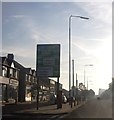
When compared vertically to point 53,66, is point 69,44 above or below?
above

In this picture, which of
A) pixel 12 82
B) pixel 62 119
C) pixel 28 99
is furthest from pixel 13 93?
pixel 62 119

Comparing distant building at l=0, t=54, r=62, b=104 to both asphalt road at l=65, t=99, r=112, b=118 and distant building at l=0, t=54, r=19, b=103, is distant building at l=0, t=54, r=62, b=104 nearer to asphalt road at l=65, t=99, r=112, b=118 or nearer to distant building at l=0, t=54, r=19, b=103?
distant building at l=0, t=54, r=19, b=103

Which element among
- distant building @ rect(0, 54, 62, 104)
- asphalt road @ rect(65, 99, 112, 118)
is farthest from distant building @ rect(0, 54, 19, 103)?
asphalt road @ rect(65, 99, 112, 118)

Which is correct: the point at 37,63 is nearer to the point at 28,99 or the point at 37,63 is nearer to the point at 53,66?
the point at 53,66

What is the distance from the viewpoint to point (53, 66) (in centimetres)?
4372

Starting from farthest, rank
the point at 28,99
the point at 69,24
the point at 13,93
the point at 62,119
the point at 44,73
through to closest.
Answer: the point at 28,99 < the point at 13,93 < the point at 69,24 < the point at 44,73 < the point at 62,119

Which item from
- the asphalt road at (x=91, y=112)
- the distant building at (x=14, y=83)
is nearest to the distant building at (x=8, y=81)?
the distant building at (x=14, y=83)

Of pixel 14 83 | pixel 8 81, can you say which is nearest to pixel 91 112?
pixel 8 81

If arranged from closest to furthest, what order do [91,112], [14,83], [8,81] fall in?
[91,112] < [8,81] < [14,83]

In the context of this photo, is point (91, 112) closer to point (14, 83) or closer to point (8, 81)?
point (8, 81)

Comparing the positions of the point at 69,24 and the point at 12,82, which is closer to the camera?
→ the point at 69,24

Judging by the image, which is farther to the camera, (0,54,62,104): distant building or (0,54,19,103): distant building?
(0,54,62,104): distant building

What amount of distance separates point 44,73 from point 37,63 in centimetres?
133

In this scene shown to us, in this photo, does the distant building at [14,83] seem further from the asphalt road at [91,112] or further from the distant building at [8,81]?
the asphalt road at [91,112]
